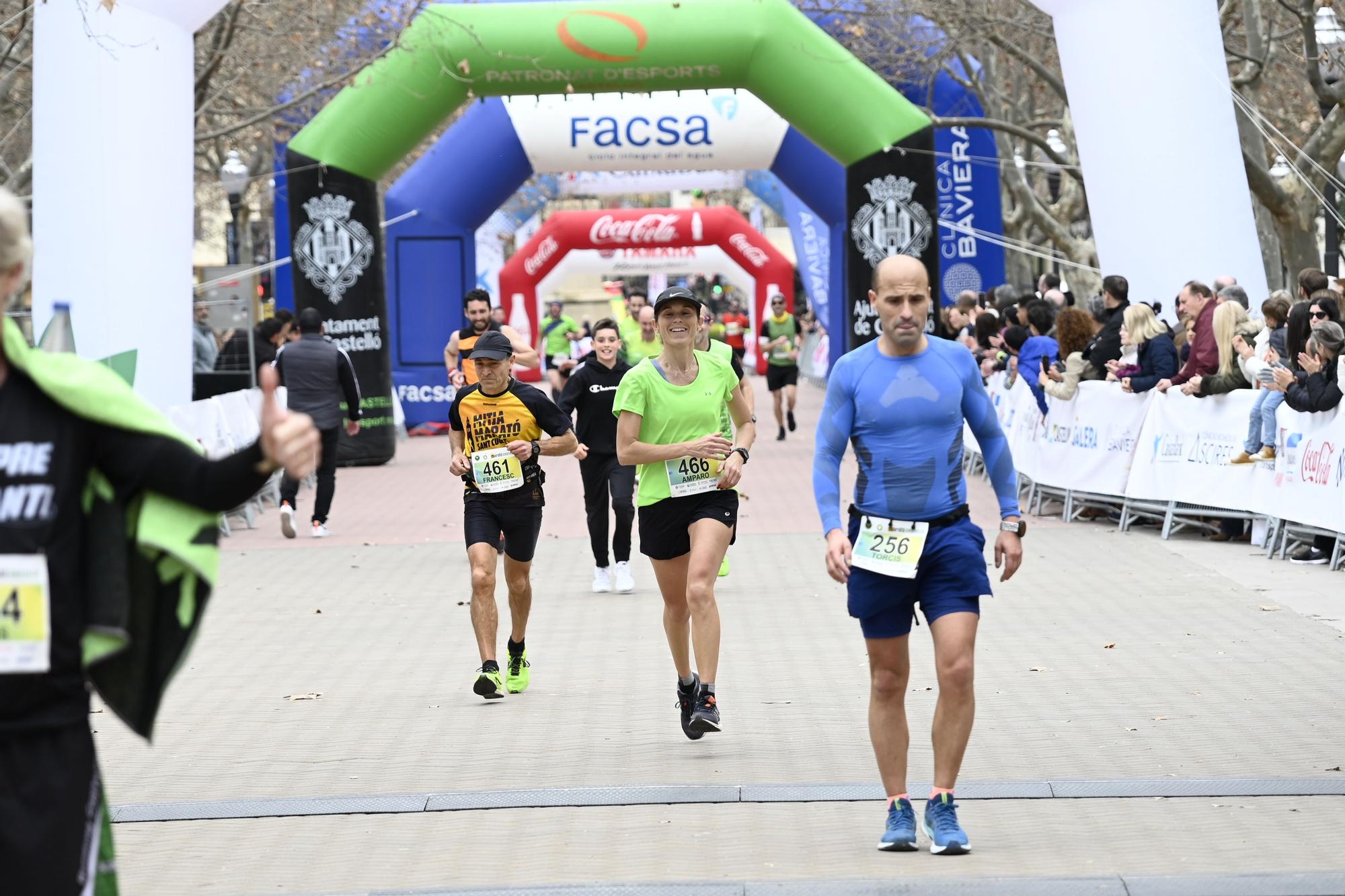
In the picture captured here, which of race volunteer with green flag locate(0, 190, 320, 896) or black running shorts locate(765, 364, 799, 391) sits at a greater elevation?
race volunteer with green flag locate(0, 190, 320, 896)

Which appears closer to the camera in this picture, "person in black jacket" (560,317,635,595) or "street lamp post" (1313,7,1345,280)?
"person in black jacket" (560,317,635,595)

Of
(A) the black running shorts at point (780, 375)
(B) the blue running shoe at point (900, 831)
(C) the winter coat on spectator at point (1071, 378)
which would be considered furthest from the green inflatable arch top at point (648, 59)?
(B) the blue running shoe at point (900, 831)

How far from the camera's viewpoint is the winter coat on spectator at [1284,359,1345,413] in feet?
37.8

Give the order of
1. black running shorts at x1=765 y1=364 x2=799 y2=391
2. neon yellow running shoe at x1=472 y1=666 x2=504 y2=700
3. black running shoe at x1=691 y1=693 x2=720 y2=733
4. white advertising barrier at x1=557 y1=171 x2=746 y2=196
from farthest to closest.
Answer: white advertising barrier at x1=557 y1=171 x2=746 y2=196 → black running shorts at x1=765 y1=364 x2=799 y2=391 → neon yellow running shoe at x1=472 y1=666 x2=504 y2=700 → black running shoe at x1=691 y1=693 x2=720 y2=733

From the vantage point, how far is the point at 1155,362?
46.7ft

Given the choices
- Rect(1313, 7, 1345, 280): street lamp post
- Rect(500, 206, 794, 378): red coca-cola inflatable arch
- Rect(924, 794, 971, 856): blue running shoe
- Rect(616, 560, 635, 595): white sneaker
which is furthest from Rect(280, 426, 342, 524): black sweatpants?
Rect(500, 206, 794, 378): red coca-cola inflatable arch

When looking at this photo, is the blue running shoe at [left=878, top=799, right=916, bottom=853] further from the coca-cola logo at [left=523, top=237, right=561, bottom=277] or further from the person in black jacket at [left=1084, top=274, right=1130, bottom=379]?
the coca-cola logo at [left=523, top=237, right=561, bottom=277]

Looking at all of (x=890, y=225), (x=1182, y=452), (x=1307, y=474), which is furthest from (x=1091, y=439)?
(x=890, y=225)

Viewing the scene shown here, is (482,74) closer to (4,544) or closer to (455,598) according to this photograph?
(455,598)

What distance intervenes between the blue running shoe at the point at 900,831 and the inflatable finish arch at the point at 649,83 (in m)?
15.4

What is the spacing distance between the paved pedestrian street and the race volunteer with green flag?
216cm

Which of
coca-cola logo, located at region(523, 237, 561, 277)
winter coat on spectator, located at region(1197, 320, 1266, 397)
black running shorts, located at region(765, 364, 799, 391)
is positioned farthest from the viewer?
coca-cola logo, located at region(523, 237, 561, 277)

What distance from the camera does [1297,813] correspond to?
6055 millimetres

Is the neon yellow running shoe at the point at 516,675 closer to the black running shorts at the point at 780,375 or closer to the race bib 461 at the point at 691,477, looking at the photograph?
the race bib 461 at the point at 691,477
